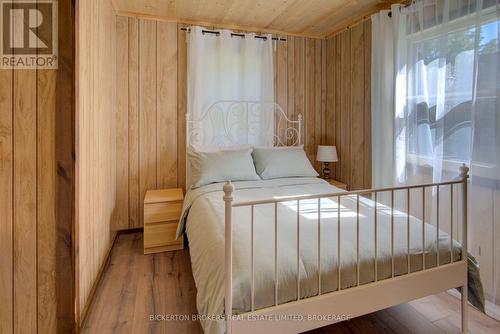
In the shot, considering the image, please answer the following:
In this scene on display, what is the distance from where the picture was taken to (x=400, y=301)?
1521 millimetres

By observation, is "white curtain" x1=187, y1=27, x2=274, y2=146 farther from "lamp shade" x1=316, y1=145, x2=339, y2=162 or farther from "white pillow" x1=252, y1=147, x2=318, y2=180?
"lamp shade" x1=316, y1=145, x2=339, y2=162

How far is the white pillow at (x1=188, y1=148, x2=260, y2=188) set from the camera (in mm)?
2736

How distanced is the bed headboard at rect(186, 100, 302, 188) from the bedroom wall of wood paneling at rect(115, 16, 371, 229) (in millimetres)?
182

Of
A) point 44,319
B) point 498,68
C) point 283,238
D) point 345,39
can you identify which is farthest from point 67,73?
point 345,39

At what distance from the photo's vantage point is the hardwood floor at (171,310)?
1.70 metres

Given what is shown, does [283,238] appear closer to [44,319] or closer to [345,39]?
[44,319]

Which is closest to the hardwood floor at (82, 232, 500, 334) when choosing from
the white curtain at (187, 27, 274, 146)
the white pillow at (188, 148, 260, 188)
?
the white pillow at (188, 148, 260, 188)

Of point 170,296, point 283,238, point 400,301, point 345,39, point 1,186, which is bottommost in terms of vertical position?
point 170,296

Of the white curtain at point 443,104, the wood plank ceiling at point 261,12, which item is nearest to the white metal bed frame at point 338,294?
the white curtain at point 443,104

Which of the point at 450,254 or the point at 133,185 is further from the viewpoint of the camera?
the point at 133,185

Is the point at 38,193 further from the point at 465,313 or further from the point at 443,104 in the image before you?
the point at 443,104

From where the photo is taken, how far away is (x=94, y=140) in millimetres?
2041

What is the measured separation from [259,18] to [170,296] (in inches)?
113

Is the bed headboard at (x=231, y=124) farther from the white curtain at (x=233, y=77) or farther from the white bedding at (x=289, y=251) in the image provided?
the white bedding at (x=289, y=251)
